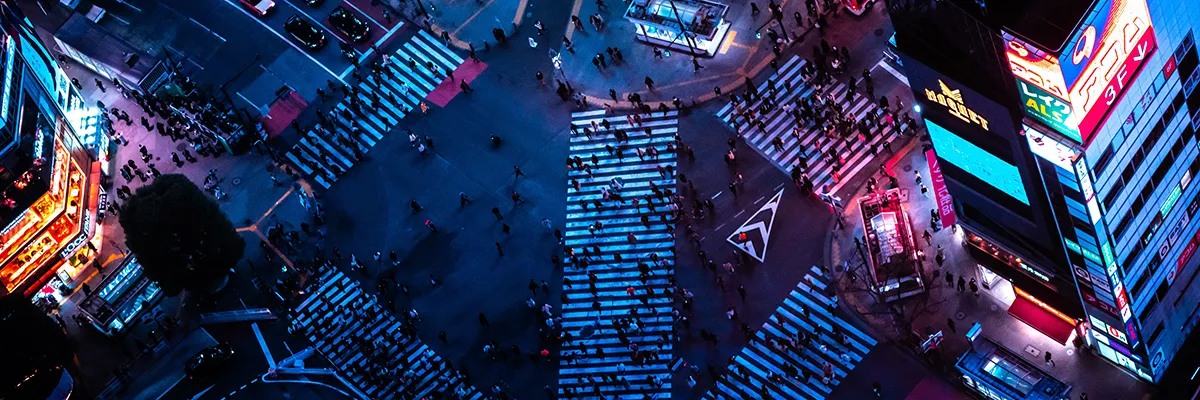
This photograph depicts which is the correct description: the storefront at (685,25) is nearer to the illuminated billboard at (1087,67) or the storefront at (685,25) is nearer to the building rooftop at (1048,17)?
the illuminated billboard at (1087,67)

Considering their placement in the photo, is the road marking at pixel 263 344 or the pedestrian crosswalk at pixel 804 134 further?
the road marking at pixel 263 344

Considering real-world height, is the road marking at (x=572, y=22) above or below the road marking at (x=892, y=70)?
above

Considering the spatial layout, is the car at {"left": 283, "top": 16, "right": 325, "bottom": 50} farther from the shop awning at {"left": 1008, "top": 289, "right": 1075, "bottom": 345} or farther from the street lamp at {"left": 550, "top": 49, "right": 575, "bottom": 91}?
the shop awning at {"left": 1008, "top": 289, "right": 1075, "bottom": 345}

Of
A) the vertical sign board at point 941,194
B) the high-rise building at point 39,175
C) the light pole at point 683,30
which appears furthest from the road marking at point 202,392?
the vertical sign board at point 941,194

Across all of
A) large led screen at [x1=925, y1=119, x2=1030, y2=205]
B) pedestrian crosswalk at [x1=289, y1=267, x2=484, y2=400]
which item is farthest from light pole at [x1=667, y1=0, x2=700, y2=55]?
large led screen at [x1=925, y1=119, x2=1030, y2=205]

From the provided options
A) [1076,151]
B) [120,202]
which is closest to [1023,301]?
[1076,151]

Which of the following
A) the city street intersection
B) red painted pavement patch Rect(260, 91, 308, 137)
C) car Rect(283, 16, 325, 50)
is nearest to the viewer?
the city street intersection
